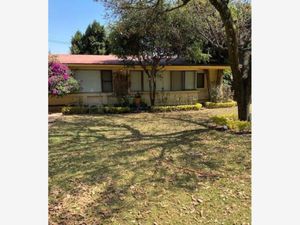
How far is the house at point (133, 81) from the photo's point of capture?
17344 millimetres

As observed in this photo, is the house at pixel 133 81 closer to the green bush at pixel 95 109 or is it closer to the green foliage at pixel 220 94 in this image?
the green foliage at pixel 220 94

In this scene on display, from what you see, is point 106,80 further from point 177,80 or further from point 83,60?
point 177,80

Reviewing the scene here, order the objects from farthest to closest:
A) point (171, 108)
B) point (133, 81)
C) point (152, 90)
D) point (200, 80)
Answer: point (200, 80) < point (133, 81) < point (152, 90) < point (171, 108)

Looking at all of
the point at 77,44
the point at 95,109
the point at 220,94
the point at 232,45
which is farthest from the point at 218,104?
the point at 77,44

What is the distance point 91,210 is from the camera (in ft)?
14.3

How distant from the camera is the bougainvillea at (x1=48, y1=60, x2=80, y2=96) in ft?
49.6

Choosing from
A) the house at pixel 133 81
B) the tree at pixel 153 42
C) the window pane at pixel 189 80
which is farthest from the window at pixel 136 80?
the window pane at pixel 189 80

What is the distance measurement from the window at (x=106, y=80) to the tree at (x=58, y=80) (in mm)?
2334

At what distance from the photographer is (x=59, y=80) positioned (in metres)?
15.4

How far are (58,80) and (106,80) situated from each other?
11.5ft

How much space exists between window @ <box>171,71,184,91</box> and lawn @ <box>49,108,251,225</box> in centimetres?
991

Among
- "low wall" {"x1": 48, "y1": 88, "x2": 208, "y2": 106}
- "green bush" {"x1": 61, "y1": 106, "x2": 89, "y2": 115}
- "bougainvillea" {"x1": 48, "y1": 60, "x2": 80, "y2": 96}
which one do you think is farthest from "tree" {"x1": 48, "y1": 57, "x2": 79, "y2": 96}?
"low wall" {"x1": 48, "y1": 88, "x2": 208, "y2": 106}

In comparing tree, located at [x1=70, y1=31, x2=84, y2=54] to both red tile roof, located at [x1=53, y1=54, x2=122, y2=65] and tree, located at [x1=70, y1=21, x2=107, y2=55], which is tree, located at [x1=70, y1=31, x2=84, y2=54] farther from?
red tile roof, located at [x1=53, y1=54, x2=122, y2=65]
